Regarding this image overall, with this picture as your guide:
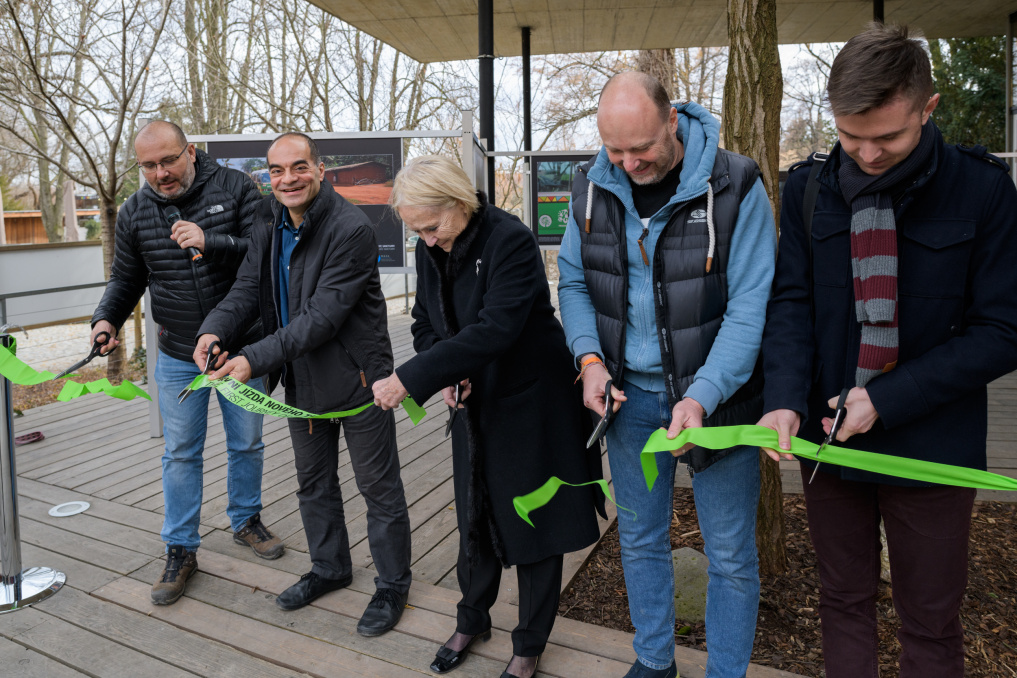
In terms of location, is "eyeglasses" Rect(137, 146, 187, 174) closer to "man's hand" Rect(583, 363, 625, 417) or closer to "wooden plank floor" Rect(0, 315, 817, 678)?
"wooden plank floor" Rect(0, 315, 817, 678)

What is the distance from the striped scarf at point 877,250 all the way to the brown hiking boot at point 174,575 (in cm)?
261

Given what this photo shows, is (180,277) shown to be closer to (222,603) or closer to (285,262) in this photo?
(285,262)

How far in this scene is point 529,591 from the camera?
2.33 m

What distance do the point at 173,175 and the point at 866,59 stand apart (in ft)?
8.25

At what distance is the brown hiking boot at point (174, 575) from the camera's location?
2.91 m

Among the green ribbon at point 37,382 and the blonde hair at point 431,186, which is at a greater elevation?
the blonde hair at point 431,186

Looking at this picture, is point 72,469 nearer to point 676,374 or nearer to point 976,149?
point 676,374

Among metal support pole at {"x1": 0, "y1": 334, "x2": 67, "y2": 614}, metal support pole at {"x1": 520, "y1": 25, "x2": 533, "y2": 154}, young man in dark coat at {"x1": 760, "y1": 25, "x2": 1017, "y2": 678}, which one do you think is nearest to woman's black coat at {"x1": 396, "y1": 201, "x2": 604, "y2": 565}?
young man in dark coat at {"x1": 760, "y1": 25, "x2": 1017, "y2": 678}

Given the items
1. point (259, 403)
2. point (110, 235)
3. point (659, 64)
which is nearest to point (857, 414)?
point (259, 403)

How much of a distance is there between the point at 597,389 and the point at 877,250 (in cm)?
76

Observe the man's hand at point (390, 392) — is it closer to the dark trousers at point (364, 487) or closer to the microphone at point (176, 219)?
the dark trousers at point (364, 487)

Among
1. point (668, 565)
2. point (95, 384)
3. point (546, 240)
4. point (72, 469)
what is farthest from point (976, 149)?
point (72, 469)

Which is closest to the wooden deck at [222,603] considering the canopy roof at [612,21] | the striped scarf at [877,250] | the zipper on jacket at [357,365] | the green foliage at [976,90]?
the zipper on jacket at [357,365]

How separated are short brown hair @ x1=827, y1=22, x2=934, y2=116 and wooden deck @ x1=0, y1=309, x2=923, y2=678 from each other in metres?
1.74
